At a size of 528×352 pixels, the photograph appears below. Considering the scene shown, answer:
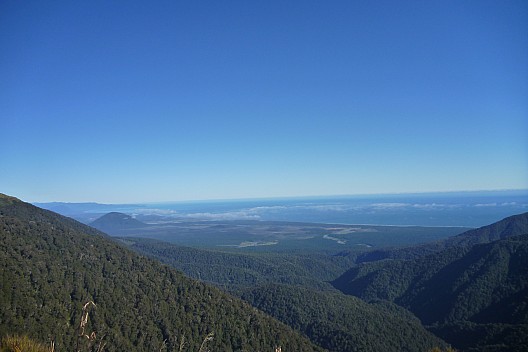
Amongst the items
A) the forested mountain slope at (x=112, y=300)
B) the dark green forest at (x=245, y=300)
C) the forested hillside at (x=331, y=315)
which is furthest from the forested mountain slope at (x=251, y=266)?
the forested mountain slope at (x=112, y=300)

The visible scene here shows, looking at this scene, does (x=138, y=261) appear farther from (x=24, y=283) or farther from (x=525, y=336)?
(x=525, y=336)

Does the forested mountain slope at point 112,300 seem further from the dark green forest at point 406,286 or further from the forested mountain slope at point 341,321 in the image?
the dark green forest at point 406,286

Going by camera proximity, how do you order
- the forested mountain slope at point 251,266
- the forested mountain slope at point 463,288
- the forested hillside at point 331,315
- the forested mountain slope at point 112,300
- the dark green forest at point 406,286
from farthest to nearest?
the forested mountain slope at point 251,266, the dark green forest at point 406,286, the forested mountain slope at point 463,288, the forested hillside at point 331,315, the forested mountain slope at point 112,300

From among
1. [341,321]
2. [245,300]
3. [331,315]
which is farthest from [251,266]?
[341,321]

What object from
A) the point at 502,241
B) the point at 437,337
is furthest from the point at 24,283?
the point at 502,241

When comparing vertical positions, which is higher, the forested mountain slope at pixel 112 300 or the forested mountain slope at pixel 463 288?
the forested mountain slope at pixel 112 300

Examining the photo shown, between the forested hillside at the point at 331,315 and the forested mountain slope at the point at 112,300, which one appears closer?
the forested mountain slope at the point at 112,300

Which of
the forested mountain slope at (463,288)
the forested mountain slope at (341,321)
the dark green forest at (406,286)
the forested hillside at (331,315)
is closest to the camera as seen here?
the forested mountain slope at (341,321)
